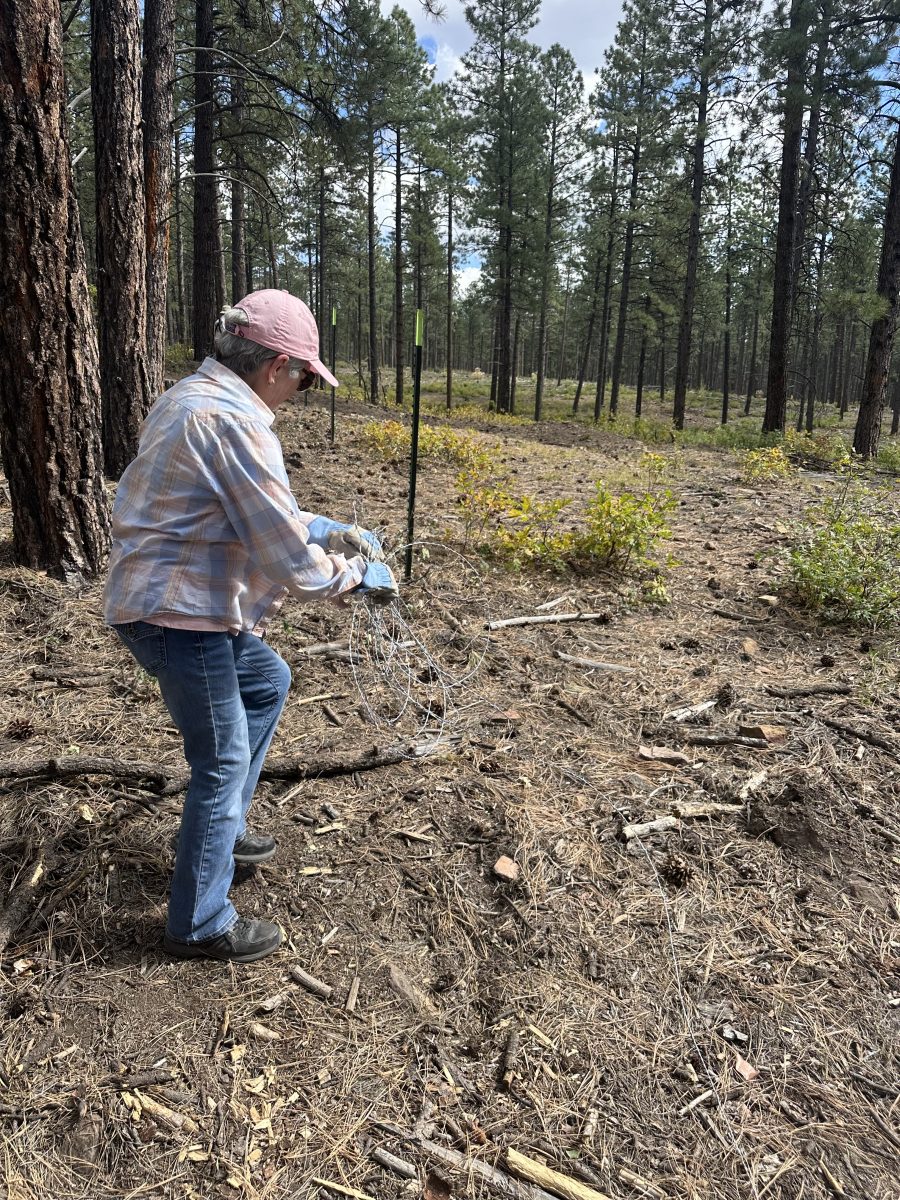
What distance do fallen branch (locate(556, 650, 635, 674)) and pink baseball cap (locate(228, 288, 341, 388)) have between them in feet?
8.49

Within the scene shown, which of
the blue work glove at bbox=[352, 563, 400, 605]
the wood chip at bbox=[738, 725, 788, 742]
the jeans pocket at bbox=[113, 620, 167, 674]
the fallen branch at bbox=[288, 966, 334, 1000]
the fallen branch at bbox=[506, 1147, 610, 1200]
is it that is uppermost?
the blue work glove at bbox=[352, 563, 400, 605]

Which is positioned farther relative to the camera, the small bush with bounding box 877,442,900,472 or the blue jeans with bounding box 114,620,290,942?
the small bush with bounding box 877,442,900,472

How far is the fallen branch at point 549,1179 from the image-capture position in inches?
63.7

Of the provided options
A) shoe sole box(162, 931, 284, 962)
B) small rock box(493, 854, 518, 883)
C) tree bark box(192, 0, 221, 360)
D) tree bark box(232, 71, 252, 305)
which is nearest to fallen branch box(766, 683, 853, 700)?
small rock box(493, 854, 518, 883)

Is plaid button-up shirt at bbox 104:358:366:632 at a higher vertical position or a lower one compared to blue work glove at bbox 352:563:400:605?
higher

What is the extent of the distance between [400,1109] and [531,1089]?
1.13 feet

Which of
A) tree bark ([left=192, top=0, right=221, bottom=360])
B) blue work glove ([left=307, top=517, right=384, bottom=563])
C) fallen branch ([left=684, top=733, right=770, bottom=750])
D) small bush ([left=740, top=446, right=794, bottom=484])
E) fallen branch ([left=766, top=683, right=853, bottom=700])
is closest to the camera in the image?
blue work glove ([left=307, top=517, right=384, bottom=563])

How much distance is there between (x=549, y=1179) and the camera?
1652 millimetres

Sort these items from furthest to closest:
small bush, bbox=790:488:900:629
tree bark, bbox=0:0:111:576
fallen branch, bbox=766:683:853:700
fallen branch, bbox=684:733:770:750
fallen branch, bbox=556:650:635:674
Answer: small bush, bbox=790:488:900:629 → fallen branch, bbox=556:650:635:674 → fallen branch, bbox=766:683:853:700 → tree bark, bbox=0:0:111:576 → fallen branch, bbox=684:733:770:750

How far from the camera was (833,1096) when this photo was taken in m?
1.86

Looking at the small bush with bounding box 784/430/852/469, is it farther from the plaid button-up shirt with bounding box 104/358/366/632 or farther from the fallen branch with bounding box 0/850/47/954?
the fallen branch with bounding box 0/850/47/954

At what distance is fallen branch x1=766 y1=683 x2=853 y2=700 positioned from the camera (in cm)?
378

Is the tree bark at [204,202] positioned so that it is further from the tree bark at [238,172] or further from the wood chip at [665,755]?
the wood chip at [665,755]

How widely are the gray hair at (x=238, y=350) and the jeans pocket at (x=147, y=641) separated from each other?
0.74 metres
